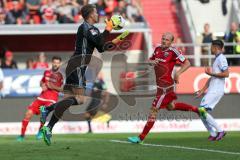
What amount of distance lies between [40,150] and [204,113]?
4491 millimetres

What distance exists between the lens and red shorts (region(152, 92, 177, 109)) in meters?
13.9

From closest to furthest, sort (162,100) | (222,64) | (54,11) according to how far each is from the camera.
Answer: (162,100) < (222,64) < (54,11)

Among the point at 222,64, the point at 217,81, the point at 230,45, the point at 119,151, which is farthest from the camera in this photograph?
the point at 230,45

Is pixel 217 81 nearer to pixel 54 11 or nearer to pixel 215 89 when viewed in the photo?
pixel 215 89

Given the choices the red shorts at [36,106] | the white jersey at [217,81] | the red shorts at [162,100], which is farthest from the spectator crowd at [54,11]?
the red shorts at [162,100]

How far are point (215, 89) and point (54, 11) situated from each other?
11.8m

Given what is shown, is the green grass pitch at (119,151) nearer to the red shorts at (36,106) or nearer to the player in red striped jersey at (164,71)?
the player in red striped jersey at (164,71)

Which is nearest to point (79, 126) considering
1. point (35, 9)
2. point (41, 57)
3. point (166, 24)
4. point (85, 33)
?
point (41, 57)

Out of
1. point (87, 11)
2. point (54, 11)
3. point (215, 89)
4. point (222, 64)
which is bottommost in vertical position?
point (54, 11)

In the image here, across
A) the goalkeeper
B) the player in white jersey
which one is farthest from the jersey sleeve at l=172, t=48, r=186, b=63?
the goalkeeper

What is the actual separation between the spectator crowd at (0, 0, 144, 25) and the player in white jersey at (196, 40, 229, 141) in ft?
35.1

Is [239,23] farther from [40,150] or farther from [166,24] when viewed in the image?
[40,150]

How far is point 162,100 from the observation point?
45.9ft

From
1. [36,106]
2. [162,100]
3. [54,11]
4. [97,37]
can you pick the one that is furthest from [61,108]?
[54,11]
